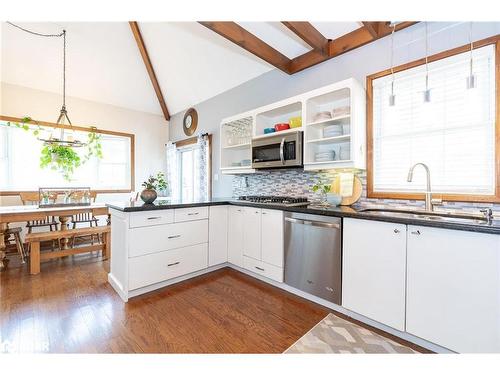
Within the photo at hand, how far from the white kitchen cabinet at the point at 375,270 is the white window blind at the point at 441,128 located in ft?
2.44

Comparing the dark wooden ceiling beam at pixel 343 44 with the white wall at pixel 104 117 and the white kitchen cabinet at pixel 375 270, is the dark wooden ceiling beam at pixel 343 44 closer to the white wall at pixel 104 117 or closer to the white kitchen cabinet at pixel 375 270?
the white kitchen cabinet at pixel 375 270

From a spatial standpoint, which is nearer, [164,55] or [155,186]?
[155,186]

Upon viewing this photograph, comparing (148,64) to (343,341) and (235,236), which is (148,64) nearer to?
(235,236)

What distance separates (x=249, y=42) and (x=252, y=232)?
7.34 ft

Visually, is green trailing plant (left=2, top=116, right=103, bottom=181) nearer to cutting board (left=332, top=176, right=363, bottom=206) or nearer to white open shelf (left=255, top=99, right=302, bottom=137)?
white open shelf (left=255, top=99, right=302, bottom=137)

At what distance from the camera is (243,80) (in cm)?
377

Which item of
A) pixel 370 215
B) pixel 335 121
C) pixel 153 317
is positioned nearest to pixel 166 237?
pixel 153 317

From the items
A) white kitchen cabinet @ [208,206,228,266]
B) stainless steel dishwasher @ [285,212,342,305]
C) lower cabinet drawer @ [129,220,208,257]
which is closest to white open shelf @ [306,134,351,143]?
stainless steel dishwasher @ [285,212,342,305]

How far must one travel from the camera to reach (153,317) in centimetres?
194

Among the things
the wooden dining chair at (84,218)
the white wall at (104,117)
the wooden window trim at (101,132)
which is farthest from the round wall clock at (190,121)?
the wooden dining chair at (84,218)
